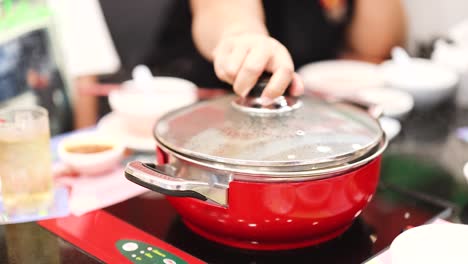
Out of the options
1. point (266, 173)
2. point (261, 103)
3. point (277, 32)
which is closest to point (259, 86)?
point (261, 103)

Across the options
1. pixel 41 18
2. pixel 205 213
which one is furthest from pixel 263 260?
pixel 41 18

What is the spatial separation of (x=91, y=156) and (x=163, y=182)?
0.33 meters

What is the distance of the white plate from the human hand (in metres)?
0.25

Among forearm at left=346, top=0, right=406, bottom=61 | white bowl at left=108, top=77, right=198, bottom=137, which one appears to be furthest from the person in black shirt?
white bowl at left=108, top=77, right=198, bottom=137

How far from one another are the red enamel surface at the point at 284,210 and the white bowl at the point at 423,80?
58 centimetres

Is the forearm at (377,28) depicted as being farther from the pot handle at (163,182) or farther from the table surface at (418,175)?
the pot handle at (163,182)

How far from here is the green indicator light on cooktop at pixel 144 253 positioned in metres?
0.80

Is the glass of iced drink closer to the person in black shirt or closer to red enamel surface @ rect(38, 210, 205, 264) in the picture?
red enamel surface @ rect(38, 210, 205, 264)

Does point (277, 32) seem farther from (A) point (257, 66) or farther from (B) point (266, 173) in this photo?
(B) point (266, 173)

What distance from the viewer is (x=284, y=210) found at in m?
0.76

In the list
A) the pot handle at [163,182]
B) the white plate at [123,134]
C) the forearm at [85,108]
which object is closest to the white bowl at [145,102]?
the white plate at [123,134]

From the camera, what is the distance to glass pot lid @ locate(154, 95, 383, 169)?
77 centimetres

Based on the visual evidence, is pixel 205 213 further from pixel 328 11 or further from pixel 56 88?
pixel 56 88

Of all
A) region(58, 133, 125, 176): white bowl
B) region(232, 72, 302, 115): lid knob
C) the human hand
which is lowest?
region(58, 133, 125, 176): white bowl
